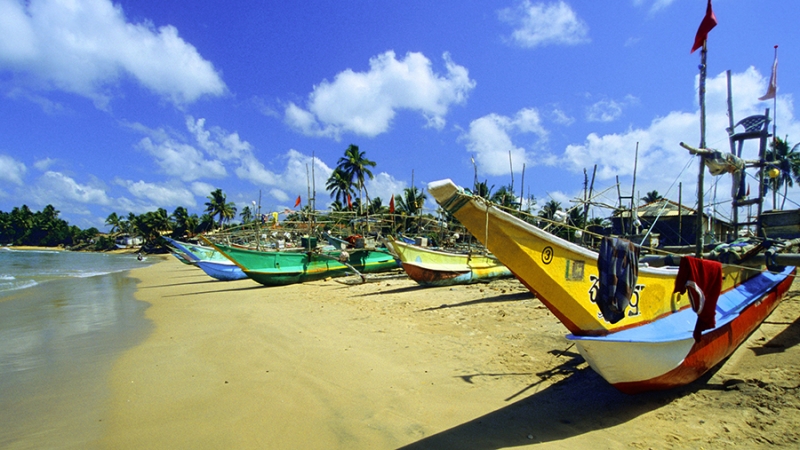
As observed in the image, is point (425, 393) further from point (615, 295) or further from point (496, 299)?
point (496, 299)

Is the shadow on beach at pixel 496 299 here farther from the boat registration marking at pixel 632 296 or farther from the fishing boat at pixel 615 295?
the boat registration marking at pixel 632 296

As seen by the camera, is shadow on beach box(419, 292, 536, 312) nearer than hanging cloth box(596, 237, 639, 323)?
No

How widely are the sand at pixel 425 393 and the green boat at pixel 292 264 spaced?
849 cm

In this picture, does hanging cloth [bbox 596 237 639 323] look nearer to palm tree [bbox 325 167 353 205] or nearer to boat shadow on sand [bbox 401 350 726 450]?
boat shadow on sand [bbox 401 350 726 450]

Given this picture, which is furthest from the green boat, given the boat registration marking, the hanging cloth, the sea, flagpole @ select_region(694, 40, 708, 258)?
the hanging cloth

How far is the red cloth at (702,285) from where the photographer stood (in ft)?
13.9

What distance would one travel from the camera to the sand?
412cm

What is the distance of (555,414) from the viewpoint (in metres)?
4.51

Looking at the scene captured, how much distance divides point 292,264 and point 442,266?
7.55 m

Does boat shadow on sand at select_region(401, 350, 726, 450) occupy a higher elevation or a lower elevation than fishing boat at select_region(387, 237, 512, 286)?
lower

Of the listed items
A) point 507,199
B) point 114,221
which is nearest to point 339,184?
point 507,199

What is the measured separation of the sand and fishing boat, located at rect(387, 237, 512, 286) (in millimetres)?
6114

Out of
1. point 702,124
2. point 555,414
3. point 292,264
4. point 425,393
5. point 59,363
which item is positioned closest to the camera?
point 555,414

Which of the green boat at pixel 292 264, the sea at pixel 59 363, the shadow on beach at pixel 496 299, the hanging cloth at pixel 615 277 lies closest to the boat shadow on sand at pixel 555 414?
the hanging cloth at pixel 615 277
